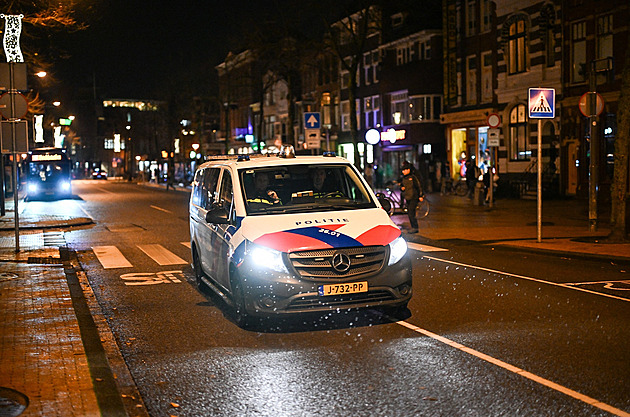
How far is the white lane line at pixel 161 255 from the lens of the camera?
15156 mm

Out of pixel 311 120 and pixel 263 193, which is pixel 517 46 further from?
pixel 263 193

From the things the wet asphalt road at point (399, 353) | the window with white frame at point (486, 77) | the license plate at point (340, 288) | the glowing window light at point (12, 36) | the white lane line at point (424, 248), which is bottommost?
the white lane line at point (424, 248)

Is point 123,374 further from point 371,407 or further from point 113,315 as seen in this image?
point 113,315

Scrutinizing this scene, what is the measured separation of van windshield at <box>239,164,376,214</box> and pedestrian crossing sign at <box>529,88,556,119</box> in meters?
7.78

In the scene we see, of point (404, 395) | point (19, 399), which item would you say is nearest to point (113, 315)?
point (19, 399)

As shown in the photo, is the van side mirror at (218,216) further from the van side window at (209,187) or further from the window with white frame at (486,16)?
the window with white frame at (486,16)

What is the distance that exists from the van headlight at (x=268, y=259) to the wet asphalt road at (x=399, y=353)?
0.70 meters

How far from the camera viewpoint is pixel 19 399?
19.0 ft

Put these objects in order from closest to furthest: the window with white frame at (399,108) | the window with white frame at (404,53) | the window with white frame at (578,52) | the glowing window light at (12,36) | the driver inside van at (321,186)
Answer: the driver inside van at (321,186) → the glowing window light at (12,36) → the window with white frame at (578,52) → the window with white frame at (399,108) → the window with white frame at (404,53)

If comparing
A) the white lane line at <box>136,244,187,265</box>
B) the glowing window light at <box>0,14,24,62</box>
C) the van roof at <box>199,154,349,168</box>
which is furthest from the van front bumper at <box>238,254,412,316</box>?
the glowing window light at <box>0,14,24,62</box>

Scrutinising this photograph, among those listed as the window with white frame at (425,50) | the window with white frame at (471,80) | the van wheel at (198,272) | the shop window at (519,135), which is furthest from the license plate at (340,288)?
the window with white frame at (425,50)

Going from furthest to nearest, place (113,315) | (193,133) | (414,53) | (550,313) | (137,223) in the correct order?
1. (193,133)
2. (414,53)
3. (137,223)
4. (113,315)
5. (550,313)

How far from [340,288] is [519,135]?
33.4m

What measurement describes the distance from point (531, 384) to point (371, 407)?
1.30m
